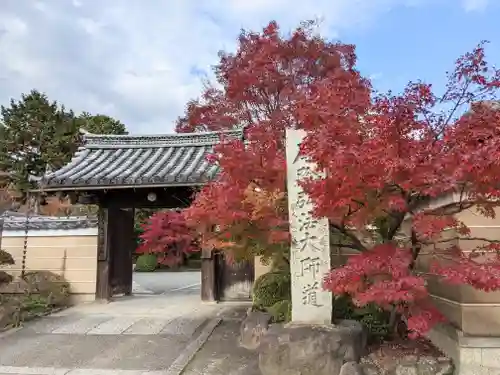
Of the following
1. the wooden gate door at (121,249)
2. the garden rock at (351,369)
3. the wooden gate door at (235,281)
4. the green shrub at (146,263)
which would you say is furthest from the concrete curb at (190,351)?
the green shrub at (146,263)

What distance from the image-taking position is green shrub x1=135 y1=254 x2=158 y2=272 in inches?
1190

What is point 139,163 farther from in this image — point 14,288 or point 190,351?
point 190,351

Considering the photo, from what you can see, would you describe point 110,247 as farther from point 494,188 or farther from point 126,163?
point 494,188

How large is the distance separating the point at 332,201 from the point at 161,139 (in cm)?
1067

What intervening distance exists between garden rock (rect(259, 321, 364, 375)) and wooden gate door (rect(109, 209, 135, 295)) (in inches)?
305

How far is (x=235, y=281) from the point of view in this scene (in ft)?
40.3

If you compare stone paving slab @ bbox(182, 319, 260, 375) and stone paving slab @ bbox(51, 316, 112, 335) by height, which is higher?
stone paving slab @ bbox(51, 316, 112, 335)

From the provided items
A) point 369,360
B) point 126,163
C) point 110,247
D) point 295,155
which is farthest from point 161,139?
point 369,360

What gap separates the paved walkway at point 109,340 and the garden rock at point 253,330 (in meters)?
0.83

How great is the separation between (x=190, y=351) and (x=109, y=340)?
5.84ft

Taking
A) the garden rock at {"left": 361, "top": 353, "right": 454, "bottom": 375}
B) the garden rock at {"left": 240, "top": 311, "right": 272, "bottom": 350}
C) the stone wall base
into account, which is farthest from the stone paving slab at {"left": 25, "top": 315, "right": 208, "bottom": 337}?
the stone wall base

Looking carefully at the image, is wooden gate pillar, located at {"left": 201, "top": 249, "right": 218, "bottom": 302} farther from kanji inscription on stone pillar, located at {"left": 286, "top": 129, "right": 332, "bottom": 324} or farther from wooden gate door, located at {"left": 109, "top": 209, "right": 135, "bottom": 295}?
kanji inscription on stone pillar, located at {"left": 286, "top": 129, "right": 332, "bottom": 324}

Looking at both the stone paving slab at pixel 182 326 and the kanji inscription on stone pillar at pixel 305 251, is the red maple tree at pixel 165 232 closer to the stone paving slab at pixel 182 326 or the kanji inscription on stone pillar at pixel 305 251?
the stone paving slab at pixel 182 326

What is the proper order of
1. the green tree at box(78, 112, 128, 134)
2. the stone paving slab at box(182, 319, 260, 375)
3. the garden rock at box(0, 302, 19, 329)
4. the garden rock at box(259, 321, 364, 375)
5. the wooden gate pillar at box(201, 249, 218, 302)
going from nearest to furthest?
the garden rock at box(259, 321, 364, 375) → the stone paving slab at box(182, 319, 260, 375) → the garden rock at box(0, 302, 19, 329) → the wooden gate pillar at box(201, 249, 218, 302) → the green tree at box(78, 112, 128, 134)
